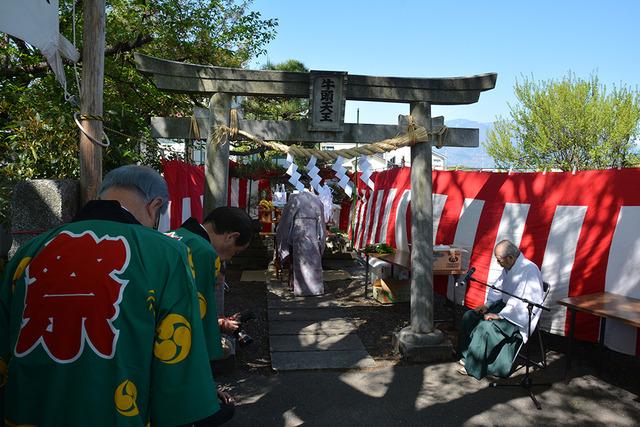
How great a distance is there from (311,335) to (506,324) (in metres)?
2.60

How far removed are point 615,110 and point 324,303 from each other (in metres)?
25.0

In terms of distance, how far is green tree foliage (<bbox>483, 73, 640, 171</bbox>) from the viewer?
84.1 feet

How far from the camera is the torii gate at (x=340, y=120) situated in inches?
195

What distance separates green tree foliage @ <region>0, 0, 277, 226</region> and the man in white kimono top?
110 inches

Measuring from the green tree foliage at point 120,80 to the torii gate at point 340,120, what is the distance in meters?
0.86

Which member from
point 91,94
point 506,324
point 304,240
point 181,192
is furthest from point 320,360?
point 91,94

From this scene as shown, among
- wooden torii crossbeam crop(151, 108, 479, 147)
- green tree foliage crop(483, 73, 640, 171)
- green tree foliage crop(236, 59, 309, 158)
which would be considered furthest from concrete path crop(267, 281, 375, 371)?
green tree foliage crop(483, 73, 640, 171)

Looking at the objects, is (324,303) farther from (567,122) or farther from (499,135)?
(499,135)

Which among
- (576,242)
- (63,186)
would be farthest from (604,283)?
(63,186)

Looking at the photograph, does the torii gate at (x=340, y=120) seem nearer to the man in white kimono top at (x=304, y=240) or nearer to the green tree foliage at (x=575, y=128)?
the man in white kimono top at (x=304, y=240)

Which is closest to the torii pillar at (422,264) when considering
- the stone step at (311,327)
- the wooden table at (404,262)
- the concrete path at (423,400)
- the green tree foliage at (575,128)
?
the concrete path at (423,400)

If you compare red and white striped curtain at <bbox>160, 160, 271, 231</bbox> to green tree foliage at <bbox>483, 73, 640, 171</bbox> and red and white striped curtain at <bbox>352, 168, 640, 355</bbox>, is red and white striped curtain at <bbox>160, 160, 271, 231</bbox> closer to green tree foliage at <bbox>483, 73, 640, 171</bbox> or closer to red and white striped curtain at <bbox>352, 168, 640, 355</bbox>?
red and white striped curtain at <bbox>352, 168, 640, 355</bbox>

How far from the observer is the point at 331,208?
13.6 m

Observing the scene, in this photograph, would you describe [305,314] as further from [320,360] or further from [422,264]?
[422,264]
